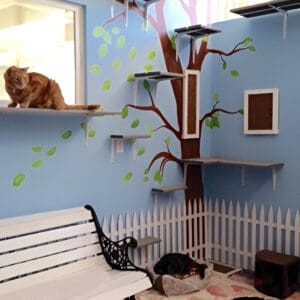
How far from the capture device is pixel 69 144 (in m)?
3.23

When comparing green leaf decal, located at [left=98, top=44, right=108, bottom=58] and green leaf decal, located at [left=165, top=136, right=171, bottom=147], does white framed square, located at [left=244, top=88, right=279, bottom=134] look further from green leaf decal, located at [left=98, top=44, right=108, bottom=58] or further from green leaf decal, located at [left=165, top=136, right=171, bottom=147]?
green leaf decal, located at [left=98, top=44, right=108, bottom=58]

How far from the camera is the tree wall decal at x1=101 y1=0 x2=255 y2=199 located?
12.6 feet

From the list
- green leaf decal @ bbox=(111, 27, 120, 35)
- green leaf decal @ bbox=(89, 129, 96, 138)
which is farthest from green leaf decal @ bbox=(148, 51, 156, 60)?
green leaf decal @ bbox=(89, 129, 96, 138)

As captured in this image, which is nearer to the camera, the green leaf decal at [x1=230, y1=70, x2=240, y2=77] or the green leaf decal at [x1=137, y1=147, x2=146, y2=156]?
the green leaf decal at [x1=137, y1=147, x2=146, y2=156]

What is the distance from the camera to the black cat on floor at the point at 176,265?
3.62m

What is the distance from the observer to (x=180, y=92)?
4.11 meters

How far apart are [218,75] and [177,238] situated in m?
1.76

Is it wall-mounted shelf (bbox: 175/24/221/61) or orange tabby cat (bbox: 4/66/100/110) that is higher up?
wall-mounted shelf (bbox: 175/24/221/61)

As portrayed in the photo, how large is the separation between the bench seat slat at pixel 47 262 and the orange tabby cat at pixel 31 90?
1048 mm

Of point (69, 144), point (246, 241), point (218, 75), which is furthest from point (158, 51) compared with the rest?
point (246, 241)

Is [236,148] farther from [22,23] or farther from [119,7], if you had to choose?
[22,23]

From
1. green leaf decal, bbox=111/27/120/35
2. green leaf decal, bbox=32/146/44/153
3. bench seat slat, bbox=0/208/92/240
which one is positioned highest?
green leaf decal, bbox=111/27/120/35

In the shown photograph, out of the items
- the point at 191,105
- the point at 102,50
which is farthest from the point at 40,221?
the point at 191,105

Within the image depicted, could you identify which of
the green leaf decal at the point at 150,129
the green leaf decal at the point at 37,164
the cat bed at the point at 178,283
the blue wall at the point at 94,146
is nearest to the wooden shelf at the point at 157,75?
the blue wall at the point at 94,146
